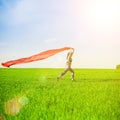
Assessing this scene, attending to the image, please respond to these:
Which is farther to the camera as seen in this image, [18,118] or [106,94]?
[106,94]

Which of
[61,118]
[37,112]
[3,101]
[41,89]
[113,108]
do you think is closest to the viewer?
[61,118]

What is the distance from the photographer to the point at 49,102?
5.86 metres

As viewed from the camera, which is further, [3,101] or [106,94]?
[106,94]

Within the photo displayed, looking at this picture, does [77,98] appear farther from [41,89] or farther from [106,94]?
[41,89]

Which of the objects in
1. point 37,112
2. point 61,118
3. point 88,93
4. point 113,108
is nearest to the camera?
point 61,118

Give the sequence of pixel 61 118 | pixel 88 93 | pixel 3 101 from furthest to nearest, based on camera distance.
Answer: pixel 88 93, pixel 3 101, pixel 61 118

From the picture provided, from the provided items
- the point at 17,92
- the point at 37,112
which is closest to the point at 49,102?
the point at 37,112

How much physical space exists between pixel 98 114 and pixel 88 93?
5.08 feet

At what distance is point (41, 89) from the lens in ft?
23.8

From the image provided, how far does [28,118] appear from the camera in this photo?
4.96 metres

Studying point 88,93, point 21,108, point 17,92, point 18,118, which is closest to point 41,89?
point 17,92

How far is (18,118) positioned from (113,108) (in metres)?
1.43

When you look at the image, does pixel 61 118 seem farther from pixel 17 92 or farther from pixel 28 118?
pixel 17 92

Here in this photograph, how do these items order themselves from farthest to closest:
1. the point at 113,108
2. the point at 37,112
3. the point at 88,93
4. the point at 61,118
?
the point at 88,93 → the point at 113,108 → the point at 37,112 → the point at 61,118
